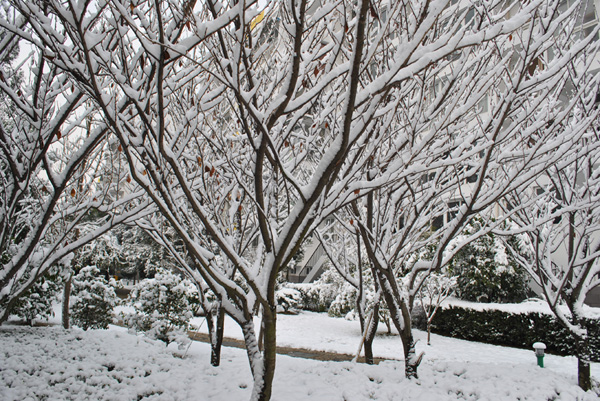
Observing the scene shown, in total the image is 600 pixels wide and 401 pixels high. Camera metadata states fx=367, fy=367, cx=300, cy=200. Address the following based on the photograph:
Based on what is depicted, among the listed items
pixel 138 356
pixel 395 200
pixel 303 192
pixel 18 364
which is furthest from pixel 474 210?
pixel 18 364

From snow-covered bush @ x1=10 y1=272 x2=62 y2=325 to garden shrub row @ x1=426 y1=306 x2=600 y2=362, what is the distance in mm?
10236

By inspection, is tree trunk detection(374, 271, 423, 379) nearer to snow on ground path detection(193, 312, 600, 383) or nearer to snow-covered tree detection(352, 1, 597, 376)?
snow-covered tree detection(352, 1, 597, 376)

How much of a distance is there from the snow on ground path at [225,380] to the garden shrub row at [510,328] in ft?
13.5

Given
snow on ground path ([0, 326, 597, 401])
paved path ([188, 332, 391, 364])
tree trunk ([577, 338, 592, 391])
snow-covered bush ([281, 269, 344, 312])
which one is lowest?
paved path ([188, 332, 391, 364])

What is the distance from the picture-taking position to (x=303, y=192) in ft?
8.14

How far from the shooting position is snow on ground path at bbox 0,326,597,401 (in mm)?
3717

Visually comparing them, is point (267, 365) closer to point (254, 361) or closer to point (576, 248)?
point (254, 361)

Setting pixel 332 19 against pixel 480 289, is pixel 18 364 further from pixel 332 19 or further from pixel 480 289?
pixel 480 289

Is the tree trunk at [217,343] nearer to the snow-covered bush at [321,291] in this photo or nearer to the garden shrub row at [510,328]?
the garden shrub row at [510,328]

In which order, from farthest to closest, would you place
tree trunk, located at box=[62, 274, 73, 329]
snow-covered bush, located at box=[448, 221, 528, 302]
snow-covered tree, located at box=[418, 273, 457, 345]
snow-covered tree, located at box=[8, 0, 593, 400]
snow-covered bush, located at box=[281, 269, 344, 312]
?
snow-covered bush, located at box=[281, 269, 344, 312] < snow-covered bush, located at box=[448, 221, 528, 302] < snow-covered tree, located at box=[418, 273, 457, 345] < tree trunk, located at box=[62, 274, 73, 329] < snow-covered tree, located at box=[8, 0, 593, 400]

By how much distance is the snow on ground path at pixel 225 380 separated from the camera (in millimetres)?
3717

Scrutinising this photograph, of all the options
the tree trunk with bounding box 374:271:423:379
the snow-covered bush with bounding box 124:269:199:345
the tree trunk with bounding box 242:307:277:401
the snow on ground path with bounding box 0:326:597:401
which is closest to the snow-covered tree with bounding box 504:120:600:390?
the snow on ground path with bounding box 0:326:597:401

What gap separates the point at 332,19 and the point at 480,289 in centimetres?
1055

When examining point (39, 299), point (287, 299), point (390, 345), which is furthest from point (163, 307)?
point (287, 299)
